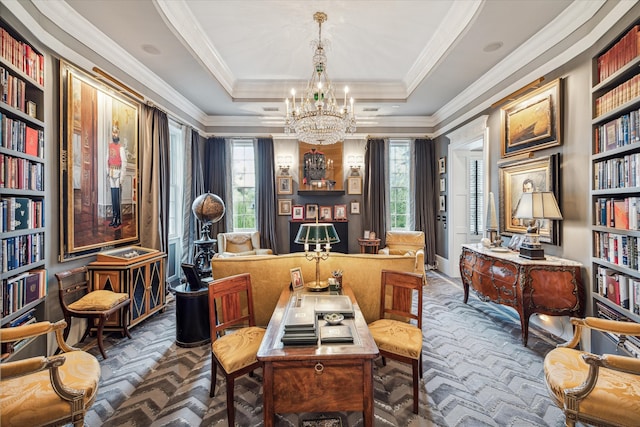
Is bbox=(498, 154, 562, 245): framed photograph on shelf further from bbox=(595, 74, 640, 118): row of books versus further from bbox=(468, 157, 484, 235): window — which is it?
bbox=(468, 157, 484, 235): window

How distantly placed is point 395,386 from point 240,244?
4.13m

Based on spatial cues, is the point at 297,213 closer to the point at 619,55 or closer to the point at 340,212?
the point at 340,212

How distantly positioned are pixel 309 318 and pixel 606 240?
2.87m

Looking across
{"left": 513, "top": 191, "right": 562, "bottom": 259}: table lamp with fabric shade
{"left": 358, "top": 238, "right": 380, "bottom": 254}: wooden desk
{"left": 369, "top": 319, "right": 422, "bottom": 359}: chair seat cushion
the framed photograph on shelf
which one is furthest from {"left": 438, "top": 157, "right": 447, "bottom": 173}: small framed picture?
{"left": 369, "top": 319, "right": 422, "bottom": 359}: chair seat cushion

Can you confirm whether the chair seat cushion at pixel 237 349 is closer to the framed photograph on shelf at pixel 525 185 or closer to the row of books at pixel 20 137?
the row of books at pixel 20 137

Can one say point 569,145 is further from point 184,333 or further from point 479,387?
point 184,333

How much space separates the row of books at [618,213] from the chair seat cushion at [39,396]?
4.16 m

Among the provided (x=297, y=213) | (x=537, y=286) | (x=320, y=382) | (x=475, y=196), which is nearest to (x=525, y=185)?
(x=537, y=286)

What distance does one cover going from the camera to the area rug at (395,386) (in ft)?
6.40

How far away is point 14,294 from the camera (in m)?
2.21

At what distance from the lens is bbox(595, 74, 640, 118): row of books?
2137 millimetres

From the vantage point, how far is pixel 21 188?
2314 mm

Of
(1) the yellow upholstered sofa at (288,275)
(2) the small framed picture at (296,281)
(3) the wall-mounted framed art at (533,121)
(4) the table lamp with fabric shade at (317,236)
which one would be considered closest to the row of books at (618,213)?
(3) the wall-mounted framed art at (533,121)

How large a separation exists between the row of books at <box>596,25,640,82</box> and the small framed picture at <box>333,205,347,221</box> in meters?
4.47
